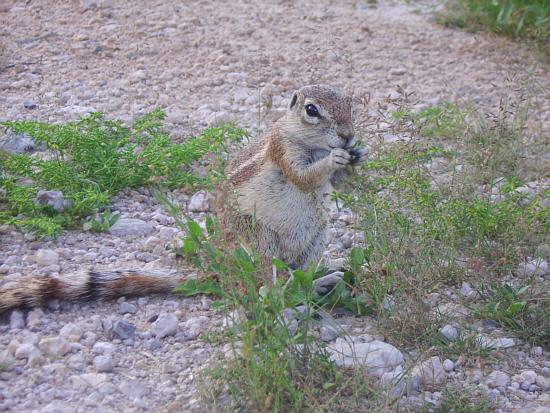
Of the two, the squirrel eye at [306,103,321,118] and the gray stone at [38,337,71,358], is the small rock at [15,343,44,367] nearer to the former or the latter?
the gray stone at [38,337,71,358]

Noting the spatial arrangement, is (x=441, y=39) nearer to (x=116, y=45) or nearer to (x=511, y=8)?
(x=511, y=8)

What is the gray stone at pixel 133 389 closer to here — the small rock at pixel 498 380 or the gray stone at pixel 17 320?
the gray stone at pixel 17 320

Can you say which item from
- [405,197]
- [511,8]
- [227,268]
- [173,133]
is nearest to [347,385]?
[227,268]

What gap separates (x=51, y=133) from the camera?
5.25 meters

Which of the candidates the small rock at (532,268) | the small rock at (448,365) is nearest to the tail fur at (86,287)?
the small rock at (448,365)

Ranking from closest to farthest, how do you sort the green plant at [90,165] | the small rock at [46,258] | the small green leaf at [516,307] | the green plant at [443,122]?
the small green leaf at [516,307] < the small rock at [46,258] < the green plant at [90,165] < the green plant at [443,122]

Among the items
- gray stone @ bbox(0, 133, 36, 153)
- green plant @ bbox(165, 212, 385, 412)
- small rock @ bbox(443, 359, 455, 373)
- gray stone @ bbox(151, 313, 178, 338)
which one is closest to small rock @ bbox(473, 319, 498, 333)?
small rock @ bbox(443, 359, 455, 373)

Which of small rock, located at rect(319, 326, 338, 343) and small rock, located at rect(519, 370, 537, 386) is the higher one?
small rock, located at rect(519, 370, 537, 386)

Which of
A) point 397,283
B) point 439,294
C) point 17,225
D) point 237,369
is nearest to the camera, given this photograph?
point 237,369

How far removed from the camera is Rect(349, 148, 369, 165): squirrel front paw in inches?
163

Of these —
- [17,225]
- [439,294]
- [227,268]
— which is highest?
[227,268]

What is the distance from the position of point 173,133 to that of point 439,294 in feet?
8.77

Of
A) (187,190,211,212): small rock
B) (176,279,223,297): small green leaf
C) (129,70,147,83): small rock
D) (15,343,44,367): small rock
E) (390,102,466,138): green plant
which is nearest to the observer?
(15,343,44,367): small rock

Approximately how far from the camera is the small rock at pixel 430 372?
11.7 ft
